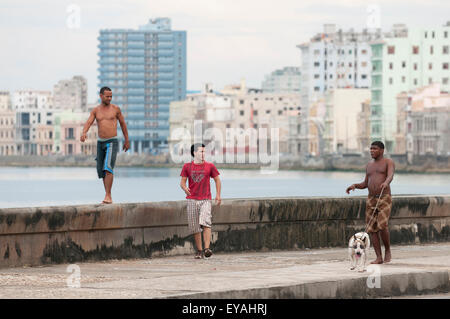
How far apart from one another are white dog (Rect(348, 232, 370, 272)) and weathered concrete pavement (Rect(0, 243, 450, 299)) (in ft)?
0.41

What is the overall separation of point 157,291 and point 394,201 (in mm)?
8081

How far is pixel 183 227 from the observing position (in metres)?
15.6

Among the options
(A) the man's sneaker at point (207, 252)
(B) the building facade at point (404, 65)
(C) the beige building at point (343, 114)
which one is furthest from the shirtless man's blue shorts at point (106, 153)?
(C) the beige building at point (343, 114)

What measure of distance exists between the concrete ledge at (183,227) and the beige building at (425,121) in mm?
137444

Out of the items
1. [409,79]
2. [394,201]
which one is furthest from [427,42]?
[394,201]

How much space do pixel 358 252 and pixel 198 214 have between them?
118 inches

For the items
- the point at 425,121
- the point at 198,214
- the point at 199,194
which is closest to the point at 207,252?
the point at 198,214

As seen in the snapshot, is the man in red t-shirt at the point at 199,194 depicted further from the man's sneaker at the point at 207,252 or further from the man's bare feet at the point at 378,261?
the man's bare feet at the point at 378,261

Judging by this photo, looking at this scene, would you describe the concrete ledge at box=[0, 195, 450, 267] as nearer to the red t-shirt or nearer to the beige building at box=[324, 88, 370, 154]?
the red t-shirt

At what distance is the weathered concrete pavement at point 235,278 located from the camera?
10594 mm

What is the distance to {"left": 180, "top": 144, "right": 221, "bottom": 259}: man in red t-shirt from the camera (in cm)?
1475

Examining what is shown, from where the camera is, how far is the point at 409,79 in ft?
577

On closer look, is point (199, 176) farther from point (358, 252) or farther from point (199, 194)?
point (358, 252)

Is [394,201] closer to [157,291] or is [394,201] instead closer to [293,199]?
[293,199]
